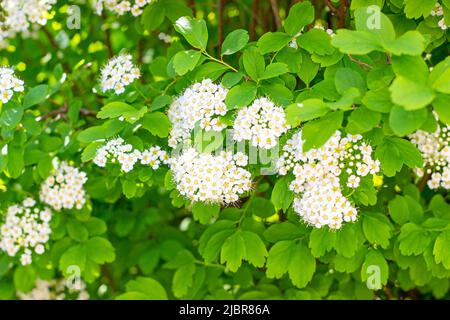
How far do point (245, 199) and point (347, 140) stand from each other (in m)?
0.77

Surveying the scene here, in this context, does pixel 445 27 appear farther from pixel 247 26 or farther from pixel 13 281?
pixel 13 281

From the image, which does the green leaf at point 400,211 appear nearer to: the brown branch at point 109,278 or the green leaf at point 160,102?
the green leaf at point 160,102

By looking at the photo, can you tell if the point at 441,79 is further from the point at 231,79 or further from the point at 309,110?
the point at 231,79

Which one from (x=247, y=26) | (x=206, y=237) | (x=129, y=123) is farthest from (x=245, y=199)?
(x=247, y=26)

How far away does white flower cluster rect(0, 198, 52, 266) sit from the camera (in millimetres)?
2359

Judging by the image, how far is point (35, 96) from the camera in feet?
7.09

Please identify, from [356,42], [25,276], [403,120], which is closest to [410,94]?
[403,120]

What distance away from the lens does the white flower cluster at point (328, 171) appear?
1829mm

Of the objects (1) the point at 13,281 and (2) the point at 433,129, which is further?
(1) the point at 13,281

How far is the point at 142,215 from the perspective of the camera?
2.81 m

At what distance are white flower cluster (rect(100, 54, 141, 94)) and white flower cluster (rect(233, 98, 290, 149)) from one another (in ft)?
1.59

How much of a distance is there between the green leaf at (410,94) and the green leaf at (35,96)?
3.87ft

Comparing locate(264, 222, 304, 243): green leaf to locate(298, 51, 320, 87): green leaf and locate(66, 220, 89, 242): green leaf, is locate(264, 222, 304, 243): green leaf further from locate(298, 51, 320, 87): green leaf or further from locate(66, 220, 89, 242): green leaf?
locate(66, 220, 89, 242): green leaf

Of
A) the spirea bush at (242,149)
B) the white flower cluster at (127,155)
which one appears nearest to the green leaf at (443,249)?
the spirea bush at (242,149)
